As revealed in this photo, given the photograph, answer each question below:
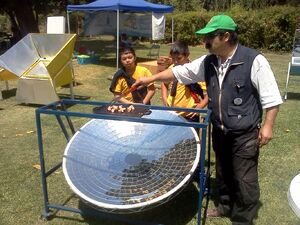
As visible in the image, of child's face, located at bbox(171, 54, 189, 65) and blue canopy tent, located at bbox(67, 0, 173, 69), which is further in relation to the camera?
blue canopy tent, located at bbox(67, 0, 173, 69)

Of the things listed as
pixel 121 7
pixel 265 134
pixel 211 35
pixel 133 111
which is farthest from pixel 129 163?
pixel 121 7

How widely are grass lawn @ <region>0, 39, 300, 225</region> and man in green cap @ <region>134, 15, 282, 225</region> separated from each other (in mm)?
596

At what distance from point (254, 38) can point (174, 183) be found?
53.7 ft

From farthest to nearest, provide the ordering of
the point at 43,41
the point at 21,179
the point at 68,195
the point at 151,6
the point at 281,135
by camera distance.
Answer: the point at 151,6 < the point at 43,41 < the point at 281,135 < the point at 21,179 < the point at 68,195

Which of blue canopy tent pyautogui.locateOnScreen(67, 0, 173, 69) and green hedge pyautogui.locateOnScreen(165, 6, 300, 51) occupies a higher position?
blue canopy tent pyautogui.locateOnScreen(67, 0, 173, 69)

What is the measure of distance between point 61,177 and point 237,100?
7.97 feet

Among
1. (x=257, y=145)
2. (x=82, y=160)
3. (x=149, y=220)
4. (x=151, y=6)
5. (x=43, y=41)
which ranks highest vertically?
(x=151, y=6)

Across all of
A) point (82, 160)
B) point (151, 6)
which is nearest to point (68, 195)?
point (82, 160)

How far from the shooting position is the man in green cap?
283 centimetres

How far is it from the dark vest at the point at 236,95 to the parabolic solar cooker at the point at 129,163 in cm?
44

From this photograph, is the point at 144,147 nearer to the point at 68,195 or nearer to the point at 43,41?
the point at 68,195

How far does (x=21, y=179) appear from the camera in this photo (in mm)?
4383

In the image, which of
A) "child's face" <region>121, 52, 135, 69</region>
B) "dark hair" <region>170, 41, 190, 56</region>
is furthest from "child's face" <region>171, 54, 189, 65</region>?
"child's face" <region>121, 52, 135, 69</region>

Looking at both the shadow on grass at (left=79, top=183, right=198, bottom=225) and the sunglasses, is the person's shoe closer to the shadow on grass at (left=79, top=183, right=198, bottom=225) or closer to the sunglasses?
the shadow on grass at (left=79, top=183, right=198, bottom=225)
